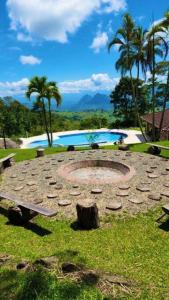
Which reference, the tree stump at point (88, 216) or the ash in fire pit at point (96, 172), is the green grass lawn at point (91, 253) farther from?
the ash in fire pit at point (96, 172)

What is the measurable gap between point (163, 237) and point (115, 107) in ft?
129

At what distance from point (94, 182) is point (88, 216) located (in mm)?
3438

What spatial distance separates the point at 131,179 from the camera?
10.8 meters

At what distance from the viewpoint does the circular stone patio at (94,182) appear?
8.67m

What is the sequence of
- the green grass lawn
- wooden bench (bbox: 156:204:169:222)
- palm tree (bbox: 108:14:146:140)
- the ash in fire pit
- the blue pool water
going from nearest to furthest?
the green grass lawn, wooden bench (bbox: 156:204:169:222), the ash in fire pit, palm tree (bbox: 108:14:146:140), the blue pool water

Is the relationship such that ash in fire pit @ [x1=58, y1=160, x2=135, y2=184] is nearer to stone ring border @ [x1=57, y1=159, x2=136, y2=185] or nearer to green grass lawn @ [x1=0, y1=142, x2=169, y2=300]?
stone ring border @ [x1=57, y1=159, x2=136, y2=185]

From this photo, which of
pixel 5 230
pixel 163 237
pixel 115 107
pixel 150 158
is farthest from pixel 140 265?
pixel 115 107

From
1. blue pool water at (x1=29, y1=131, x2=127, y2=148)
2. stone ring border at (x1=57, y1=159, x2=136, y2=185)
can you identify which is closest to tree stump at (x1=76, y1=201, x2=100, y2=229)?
stone ring border at (x1=57, y1=159, x2=136, y2=185)

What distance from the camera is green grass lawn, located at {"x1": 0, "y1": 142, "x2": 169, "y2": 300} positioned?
4395 millimetres

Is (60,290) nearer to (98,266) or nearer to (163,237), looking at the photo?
(98,266)

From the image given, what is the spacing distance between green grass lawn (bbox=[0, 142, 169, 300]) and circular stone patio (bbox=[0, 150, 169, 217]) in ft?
3.14

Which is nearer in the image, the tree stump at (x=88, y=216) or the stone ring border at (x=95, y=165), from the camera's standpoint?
the tree stump at (x=88, y=216)

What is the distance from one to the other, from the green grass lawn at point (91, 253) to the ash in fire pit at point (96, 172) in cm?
322

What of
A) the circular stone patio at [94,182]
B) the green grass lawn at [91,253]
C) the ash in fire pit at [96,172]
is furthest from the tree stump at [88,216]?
the ash in fire pit at [96,172]
